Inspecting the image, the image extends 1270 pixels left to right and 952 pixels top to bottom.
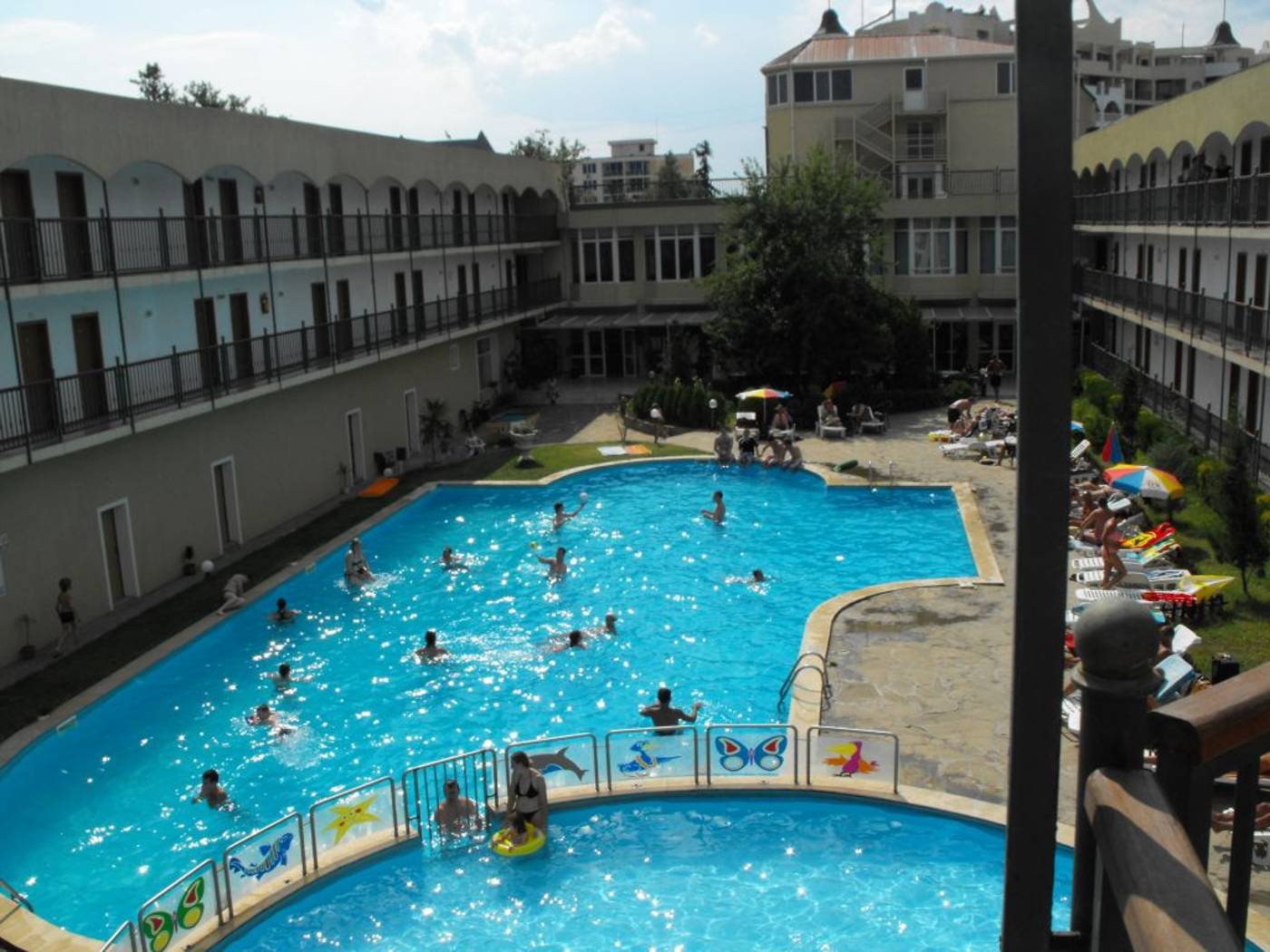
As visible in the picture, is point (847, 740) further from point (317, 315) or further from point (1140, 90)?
point (1140, 90)

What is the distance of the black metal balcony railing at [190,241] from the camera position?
19.8 metres

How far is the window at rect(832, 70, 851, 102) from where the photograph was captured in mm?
51125

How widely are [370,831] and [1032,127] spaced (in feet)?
40.7

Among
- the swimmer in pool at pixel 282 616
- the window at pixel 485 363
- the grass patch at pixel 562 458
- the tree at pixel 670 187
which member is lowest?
the swimmer in pool at pixel 282 616

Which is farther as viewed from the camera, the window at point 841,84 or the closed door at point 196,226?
the window at point 841,84

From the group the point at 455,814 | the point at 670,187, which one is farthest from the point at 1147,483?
the point at 670,187

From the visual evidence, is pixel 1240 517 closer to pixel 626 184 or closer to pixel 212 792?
pixel 212 792

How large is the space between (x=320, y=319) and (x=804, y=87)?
28.6 metres

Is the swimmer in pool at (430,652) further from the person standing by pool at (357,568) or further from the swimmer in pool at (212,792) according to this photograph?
the swimmer in pool at (212,792)

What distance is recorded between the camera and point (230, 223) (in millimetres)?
26500

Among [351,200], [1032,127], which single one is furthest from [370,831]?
[351,200]

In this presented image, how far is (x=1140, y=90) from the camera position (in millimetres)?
119000

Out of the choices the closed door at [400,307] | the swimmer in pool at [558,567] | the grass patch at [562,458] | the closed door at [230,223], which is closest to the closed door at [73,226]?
the closed door at [230,223]

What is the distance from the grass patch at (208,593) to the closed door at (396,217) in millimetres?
6689
